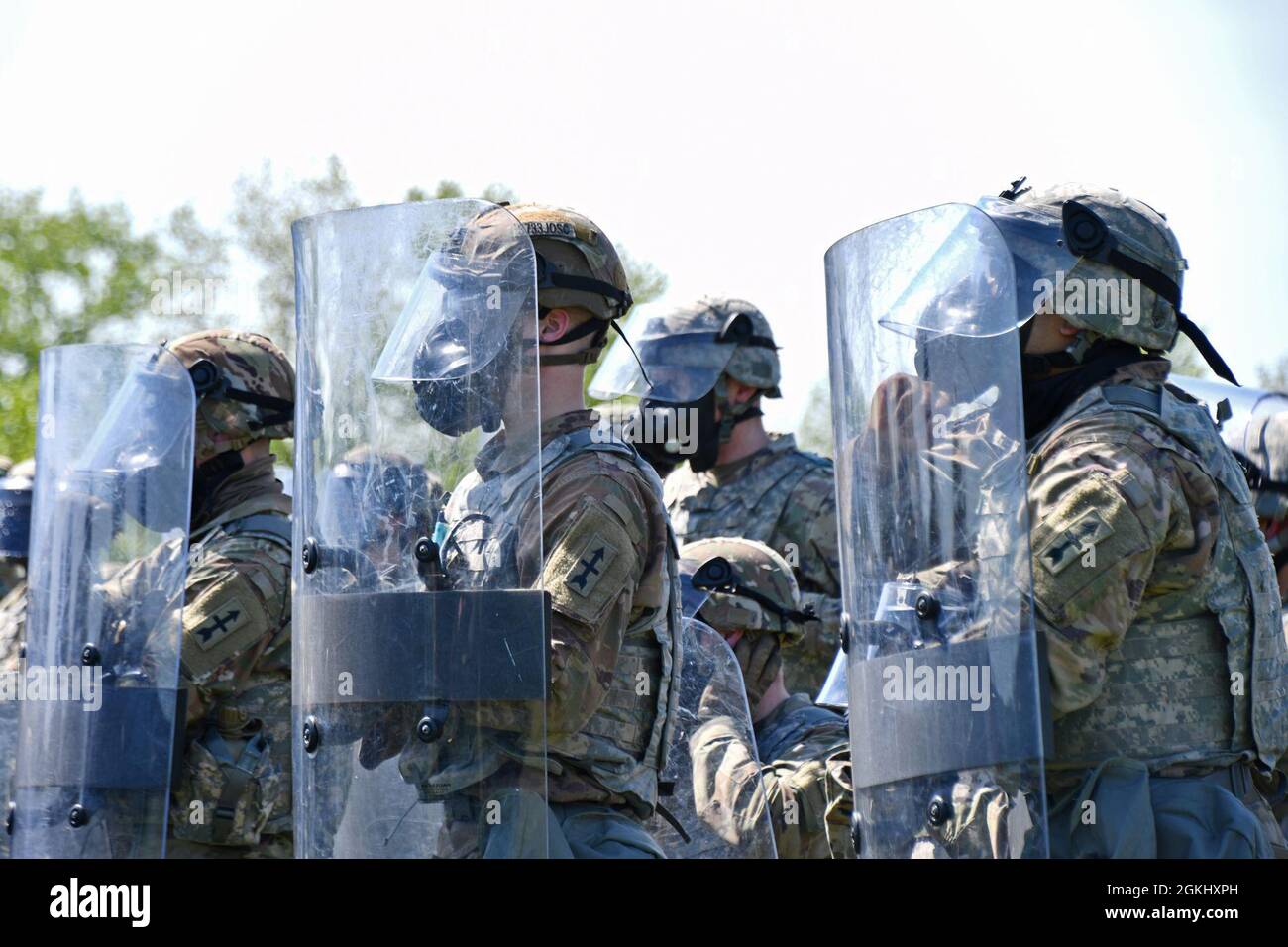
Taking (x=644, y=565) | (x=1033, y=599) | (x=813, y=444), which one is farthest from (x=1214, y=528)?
(x=813, y=444)

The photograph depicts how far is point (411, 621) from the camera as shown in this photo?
13.2ft

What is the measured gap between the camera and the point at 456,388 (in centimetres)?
420

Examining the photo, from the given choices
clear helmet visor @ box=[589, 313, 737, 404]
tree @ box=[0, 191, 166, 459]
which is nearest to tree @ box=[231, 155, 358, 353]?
tree @ box=[0, 191, 166, 459]

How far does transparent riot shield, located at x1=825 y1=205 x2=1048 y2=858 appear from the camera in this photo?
156 inches

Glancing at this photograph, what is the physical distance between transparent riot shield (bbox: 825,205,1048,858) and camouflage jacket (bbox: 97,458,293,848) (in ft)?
7.69

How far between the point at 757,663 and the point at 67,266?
21.1 meters

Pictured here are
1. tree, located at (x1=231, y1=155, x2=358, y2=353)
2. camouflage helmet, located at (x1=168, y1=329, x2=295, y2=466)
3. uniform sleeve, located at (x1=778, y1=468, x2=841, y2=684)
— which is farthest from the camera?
tree, located at (x1=231, y1=155, x2=358, y2=353)

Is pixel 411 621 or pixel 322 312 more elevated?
pixel 322 312

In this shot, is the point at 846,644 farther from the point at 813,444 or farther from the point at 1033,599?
the point at 813,444

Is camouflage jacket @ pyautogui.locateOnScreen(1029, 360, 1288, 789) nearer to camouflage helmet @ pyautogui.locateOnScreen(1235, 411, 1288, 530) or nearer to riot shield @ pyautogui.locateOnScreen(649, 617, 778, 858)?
riot shield @ pyautogui.locateOnScreen(649, 617, 778, 858)

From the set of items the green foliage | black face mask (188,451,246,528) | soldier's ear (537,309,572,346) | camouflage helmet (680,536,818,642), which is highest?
the green foliage

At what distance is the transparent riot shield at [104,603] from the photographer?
5.38m

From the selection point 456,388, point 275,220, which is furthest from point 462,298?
point 275,220
